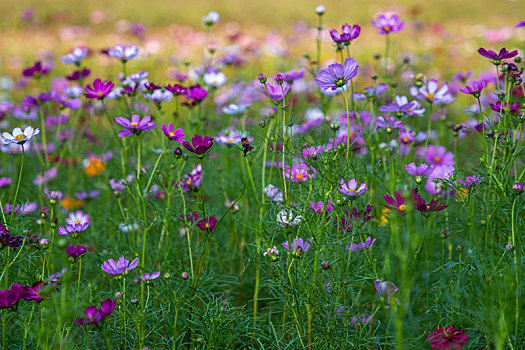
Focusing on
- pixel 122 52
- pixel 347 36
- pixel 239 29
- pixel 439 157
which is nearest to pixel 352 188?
pixel 347 36

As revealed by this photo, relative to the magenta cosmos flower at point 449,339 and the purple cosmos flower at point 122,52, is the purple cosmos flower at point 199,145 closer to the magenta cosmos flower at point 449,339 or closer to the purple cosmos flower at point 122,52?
the magenta cosmos flower at point 449,339

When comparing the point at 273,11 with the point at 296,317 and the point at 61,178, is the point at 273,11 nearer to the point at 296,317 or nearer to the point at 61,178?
the point at 61,178

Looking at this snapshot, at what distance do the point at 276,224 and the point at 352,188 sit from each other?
215 mm

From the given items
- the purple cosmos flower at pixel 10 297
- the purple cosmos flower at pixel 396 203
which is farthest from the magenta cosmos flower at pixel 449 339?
the purple cosmos flower at pixel 10 297

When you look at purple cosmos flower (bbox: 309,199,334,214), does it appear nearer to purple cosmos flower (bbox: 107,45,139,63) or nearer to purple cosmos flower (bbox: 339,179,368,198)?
purple cosmos flower (bbox: 339,179,368,198)

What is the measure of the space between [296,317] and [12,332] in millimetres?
734

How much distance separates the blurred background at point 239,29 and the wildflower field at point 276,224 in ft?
3.79

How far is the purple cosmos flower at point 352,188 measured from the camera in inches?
39.5

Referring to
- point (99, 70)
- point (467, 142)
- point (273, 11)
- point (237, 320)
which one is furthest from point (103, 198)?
point (273, 11)

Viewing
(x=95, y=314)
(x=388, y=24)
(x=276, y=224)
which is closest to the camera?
(x=95, y=314)

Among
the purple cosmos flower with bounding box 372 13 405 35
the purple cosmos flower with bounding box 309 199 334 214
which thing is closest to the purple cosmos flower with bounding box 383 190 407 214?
the purple cosmos flower with bounding box 309 199 334 214

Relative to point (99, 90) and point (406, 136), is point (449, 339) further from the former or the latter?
point (99, 90)

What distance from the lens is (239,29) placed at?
6176 mm

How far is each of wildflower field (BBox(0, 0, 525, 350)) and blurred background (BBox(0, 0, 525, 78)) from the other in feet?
3.79
